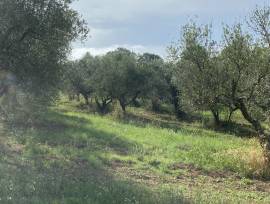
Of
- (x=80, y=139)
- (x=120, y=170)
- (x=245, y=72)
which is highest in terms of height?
(x=245, y=72)

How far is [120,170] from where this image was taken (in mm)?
13758

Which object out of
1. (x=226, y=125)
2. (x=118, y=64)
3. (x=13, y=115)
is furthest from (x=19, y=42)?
(x=118, y=64)

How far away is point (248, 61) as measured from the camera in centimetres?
1867

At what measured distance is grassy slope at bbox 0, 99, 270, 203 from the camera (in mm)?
9469

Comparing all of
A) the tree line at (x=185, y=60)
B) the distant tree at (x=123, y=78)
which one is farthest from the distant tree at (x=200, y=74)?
the distant tree at (x=123, y=78)

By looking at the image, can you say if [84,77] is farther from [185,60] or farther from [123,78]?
[185,60]

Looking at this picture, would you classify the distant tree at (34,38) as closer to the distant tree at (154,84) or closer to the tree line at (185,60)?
the tree line at (185,60)

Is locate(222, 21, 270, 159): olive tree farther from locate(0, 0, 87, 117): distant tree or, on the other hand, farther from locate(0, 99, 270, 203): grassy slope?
locate(0, 0, 87, 117): distant tree

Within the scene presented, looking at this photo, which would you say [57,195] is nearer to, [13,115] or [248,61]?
[248,61]

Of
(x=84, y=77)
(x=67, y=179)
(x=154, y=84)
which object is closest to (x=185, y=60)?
(x=67, y=179)

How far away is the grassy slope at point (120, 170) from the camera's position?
9469 millimetres

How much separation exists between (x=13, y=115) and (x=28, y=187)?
16628 millimetres

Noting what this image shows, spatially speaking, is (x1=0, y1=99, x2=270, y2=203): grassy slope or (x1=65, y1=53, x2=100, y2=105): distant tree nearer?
(x1=0, y1=99, x2=270, y2=203): grassy slope

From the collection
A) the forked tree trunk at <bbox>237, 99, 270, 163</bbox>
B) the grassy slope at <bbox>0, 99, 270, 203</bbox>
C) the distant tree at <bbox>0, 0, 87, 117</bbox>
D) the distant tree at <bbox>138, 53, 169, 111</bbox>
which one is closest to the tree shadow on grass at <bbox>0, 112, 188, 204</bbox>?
the grassy slope at <bbox>0, 99, 270, 203</bbox>
